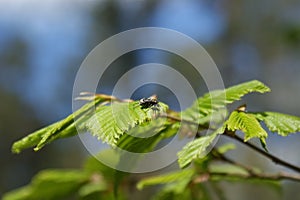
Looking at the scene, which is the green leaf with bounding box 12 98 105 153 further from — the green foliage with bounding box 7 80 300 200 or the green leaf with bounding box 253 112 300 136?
the green leaf with bounding box 253 112 300 136

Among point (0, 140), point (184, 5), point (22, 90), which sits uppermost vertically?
point (184, 5)

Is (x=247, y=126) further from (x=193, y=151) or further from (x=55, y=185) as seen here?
(x=55, y=185)

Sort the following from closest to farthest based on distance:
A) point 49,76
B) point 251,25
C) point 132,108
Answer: point 132,108, point 251,25, point 49,76

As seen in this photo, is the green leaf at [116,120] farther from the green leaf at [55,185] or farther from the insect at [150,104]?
the green leaf at [55,185]

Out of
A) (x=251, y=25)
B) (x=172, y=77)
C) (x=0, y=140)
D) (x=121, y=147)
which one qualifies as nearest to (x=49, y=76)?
(x=0, y=140)

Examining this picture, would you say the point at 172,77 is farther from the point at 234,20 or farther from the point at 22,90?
the point at 22,90
